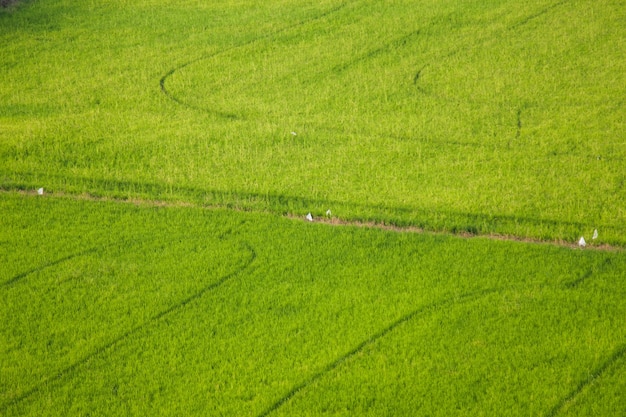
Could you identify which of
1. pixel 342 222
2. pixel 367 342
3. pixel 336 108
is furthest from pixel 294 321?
pixel 336 108

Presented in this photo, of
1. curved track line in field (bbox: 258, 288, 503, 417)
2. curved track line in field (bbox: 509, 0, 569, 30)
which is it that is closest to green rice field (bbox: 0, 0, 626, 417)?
curved track line in field (bbox: 258, 288, 503, 417)

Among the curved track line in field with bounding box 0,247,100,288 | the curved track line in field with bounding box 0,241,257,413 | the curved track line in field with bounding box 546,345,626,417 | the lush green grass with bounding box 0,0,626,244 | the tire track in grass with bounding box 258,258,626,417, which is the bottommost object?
the curved track line in field with bounding box 546,345,626,417

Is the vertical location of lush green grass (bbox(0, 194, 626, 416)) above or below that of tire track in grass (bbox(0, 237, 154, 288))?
below

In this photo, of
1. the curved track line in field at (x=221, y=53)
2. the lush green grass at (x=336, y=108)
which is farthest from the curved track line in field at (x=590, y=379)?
the curved track line in field at (x=221, y=53)

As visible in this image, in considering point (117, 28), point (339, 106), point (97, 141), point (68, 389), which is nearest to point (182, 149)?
point (97, 141)

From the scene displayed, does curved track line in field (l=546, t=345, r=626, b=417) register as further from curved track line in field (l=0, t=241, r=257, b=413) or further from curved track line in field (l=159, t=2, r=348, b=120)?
curved track line in field (l=159, t=2, r=348, b=120)

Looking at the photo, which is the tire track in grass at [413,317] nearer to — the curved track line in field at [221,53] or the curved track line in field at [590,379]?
the curved track line in field at [590,379]

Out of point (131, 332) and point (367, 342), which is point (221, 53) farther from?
point (367, 342)

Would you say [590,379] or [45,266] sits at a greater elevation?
[45,266]
